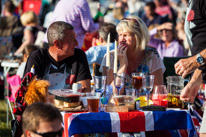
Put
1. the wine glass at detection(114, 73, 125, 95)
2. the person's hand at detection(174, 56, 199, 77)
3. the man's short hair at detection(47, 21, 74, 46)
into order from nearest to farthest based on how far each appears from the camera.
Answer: the person's hand at detection(174, 56, 199, 77)
the wine glass at detection(114, 73, 125, 95)
the man's short hair at detection(47, 21, 74, 46)

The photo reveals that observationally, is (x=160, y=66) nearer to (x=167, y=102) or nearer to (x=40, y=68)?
(x=167, y=102)

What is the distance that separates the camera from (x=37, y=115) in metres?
2.40

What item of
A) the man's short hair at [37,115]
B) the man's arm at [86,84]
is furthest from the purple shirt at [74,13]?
the man's short hair at [37,115]

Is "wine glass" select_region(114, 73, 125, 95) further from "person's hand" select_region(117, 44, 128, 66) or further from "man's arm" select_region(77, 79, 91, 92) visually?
"person's hand" select_region(117, 44, 128, 66)

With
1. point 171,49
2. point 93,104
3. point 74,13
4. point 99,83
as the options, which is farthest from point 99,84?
point 171,49

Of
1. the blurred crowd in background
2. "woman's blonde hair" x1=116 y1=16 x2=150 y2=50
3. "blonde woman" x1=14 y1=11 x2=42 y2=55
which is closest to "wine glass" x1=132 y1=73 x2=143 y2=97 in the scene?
"woman's blonde hair" x1=116 y1=16 x2=150 y2=50

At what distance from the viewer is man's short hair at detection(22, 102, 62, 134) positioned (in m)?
2.39

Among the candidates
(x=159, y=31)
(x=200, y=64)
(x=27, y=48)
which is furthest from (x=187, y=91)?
(x=159, y=31)

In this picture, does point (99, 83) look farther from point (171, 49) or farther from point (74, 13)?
point (171, 49)

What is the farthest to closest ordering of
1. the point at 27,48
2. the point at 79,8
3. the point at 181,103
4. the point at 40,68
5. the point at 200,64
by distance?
the point at 79,8
the point at 27,48
the point at 40,68
the point at 181,103
the point at 200,64

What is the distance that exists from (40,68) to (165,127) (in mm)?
1351

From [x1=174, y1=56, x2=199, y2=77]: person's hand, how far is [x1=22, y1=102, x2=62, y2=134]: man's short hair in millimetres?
983

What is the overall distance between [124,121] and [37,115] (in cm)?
102

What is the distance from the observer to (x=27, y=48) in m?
5.91
